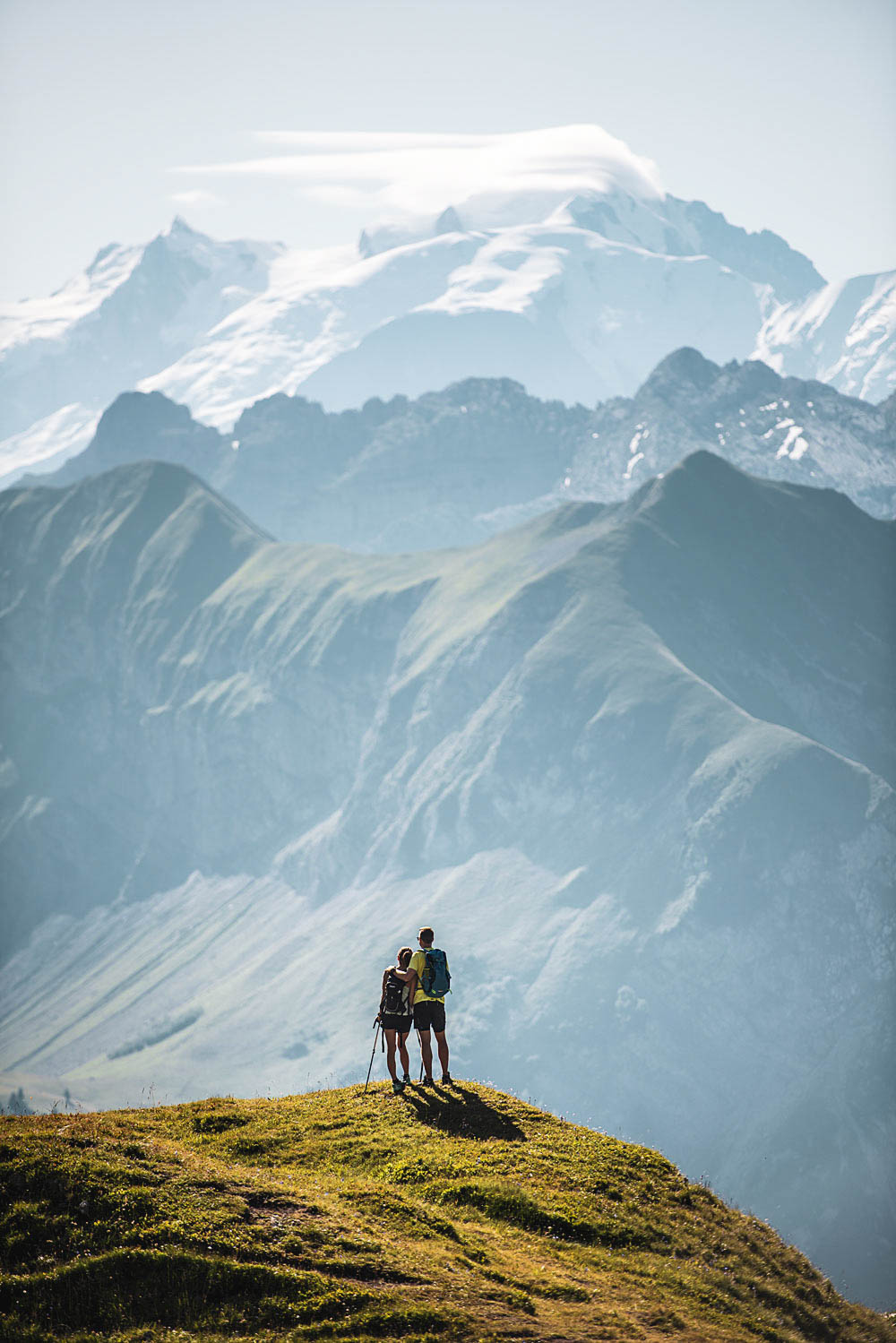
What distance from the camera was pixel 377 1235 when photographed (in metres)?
37.3

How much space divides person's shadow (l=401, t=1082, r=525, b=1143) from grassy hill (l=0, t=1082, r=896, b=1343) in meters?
0.09

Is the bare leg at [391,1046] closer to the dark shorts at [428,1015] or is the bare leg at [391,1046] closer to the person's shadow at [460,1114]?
the dark shorts at [428,1015]

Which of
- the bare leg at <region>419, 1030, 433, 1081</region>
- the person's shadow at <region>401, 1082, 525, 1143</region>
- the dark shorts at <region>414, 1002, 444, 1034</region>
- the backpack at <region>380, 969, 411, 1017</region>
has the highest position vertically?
the backpack at <region>380, 969, 411, 1017</region>

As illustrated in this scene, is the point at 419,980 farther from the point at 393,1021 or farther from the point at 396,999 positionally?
the point at 393,1021

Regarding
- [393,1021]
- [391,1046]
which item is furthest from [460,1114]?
[393,1021]

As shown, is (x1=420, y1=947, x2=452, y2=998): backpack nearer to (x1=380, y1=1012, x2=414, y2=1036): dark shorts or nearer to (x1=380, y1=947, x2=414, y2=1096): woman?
(x1=380, y1=947, x2=414, y2=1096): woman

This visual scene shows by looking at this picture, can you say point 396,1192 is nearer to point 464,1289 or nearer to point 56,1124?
point 464,1289

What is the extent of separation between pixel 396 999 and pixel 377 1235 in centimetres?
975

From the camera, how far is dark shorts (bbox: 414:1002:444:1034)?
46.2 m

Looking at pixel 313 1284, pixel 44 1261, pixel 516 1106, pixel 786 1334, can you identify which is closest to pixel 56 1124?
pixel 44 1261

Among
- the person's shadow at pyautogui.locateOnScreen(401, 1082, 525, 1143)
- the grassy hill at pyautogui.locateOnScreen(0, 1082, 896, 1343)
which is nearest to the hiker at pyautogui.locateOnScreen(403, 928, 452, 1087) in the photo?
the person's shadow at pyautogui.locateOnScreen(401, 1082, 525, 1143)

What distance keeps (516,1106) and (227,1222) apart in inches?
591

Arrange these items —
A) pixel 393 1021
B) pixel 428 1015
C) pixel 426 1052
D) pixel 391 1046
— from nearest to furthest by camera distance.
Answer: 1. pixel 393 1021
2. pixel 428 1015
3. pixel 391 1046
4. pixel 426 1052

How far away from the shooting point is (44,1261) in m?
34.4
